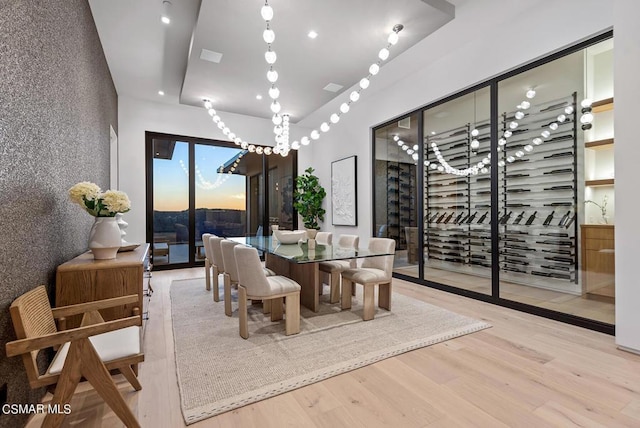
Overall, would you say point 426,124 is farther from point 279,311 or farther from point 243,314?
point 243,314

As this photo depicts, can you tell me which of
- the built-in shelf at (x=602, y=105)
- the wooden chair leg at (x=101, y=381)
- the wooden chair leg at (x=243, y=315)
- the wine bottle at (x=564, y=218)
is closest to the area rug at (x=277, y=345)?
the wooden chair leg at (x=243, y=315)

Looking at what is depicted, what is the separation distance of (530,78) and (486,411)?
3633 millimetres

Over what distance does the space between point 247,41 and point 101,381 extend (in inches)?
148

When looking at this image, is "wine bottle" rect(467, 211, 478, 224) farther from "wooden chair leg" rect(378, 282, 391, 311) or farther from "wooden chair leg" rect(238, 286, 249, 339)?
"wooden chair leg" rect(238, 286, 249, 339)

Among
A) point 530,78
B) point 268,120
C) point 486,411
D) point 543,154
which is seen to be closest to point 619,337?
point 486,411

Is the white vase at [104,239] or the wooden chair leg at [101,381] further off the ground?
the white vase at [104,239]

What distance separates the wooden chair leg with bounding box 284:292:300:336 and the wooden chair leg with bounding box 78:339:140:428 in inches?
56.2

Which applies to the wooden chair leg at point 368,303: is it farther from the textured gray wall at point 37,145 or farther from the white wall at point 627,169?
the textured gray wall at point 37,145

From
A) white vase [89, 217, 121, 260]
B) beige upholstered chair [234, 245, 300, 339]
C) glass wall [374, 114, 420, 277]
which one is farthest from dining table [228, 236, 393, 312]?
glass wall [374, 114, 420, 277]

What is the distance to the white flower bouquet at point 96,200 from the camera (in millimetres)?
2271

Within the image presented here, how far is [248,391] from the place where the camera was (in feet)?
6.28

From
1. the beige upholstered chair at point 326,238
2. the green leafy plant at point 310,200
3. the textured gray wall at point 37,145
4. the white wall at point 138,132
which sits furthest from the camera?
the green leafy plant at point 310,200

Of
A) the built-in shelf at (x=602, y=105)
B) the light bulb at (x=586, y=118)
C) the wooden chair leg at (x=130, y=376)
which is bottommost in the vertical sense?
the wooden chair leg at (x=130, y=376)

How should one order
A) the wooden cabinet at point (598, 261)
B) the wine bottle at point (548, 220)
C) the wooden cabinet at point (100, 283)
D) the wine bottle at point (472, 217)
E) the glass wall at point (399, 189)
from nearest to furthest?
the wooden cabinet at point (100, 283) < the wooden cabinet at point (598, 261) < the wine bottle at point (548, 220) < the wine bottle at point (472, 217) < the glass wall at point (399, 189)
